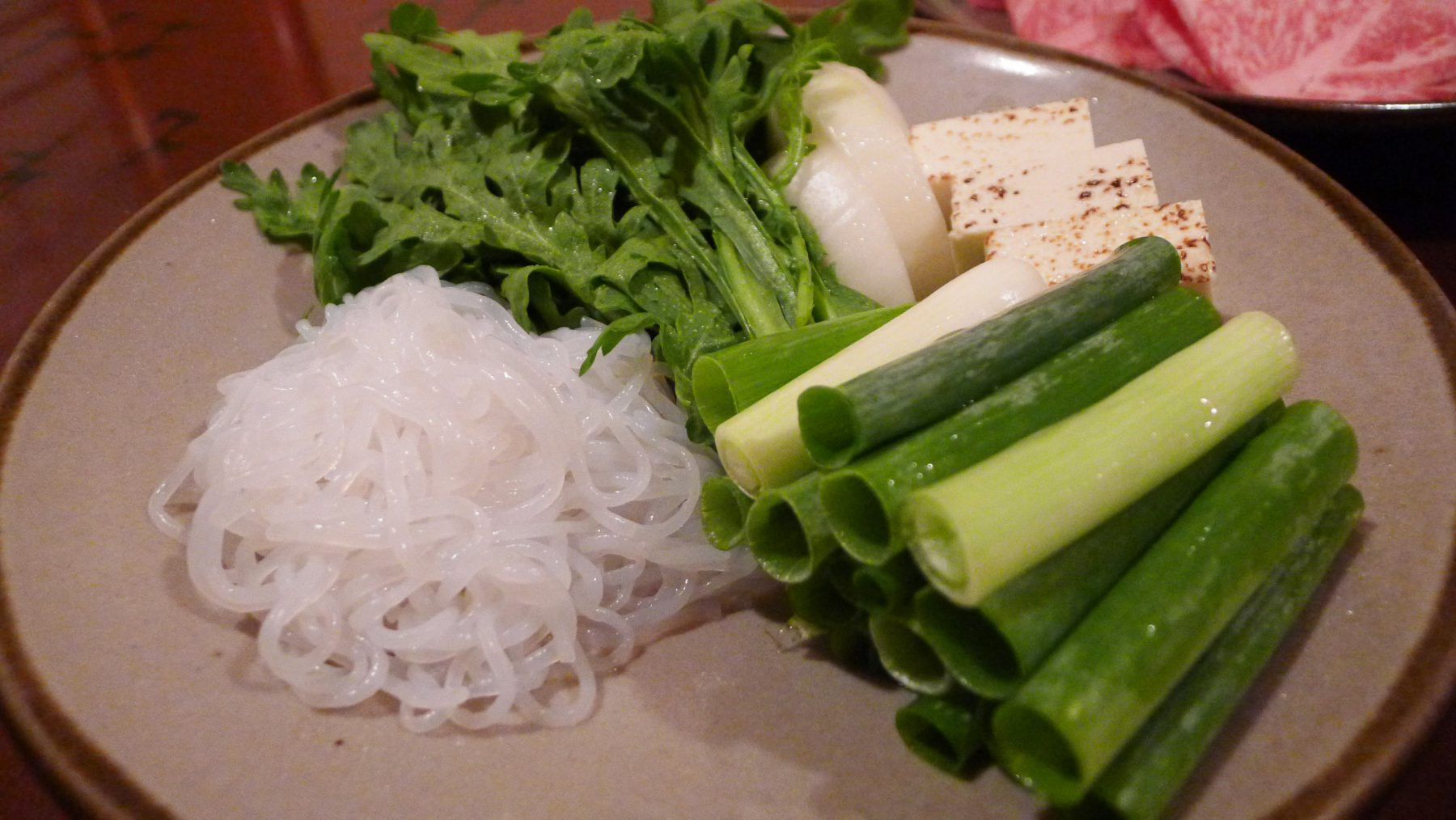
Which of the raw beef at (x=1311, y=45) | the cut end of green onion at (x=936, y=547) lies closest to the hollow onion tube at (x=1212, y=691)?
the cut end of green onion at (x=936, y=547)

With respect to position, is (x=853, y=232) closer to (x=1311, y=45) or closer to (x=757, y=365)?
(x=757, y=365)

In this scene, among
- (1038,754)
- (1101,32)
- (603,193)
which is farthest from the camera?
(1101,32)

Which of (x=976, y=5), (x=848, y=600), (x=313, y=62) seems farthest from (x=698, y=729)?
(x=313, y=62)

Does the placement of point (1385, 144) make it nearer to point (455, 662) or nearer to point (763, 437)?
point (763, 437)

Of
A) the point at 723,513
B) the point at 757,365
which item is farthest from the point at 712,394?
the point at 723,513

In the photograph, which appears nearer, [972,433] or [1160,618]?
[1160,618]

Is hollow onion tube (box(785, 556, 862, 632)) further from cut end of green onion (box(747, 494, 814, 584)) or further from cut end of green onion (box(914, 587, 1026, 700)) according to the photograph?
cut end of green onion (box(914, 587, 1026, 700))
